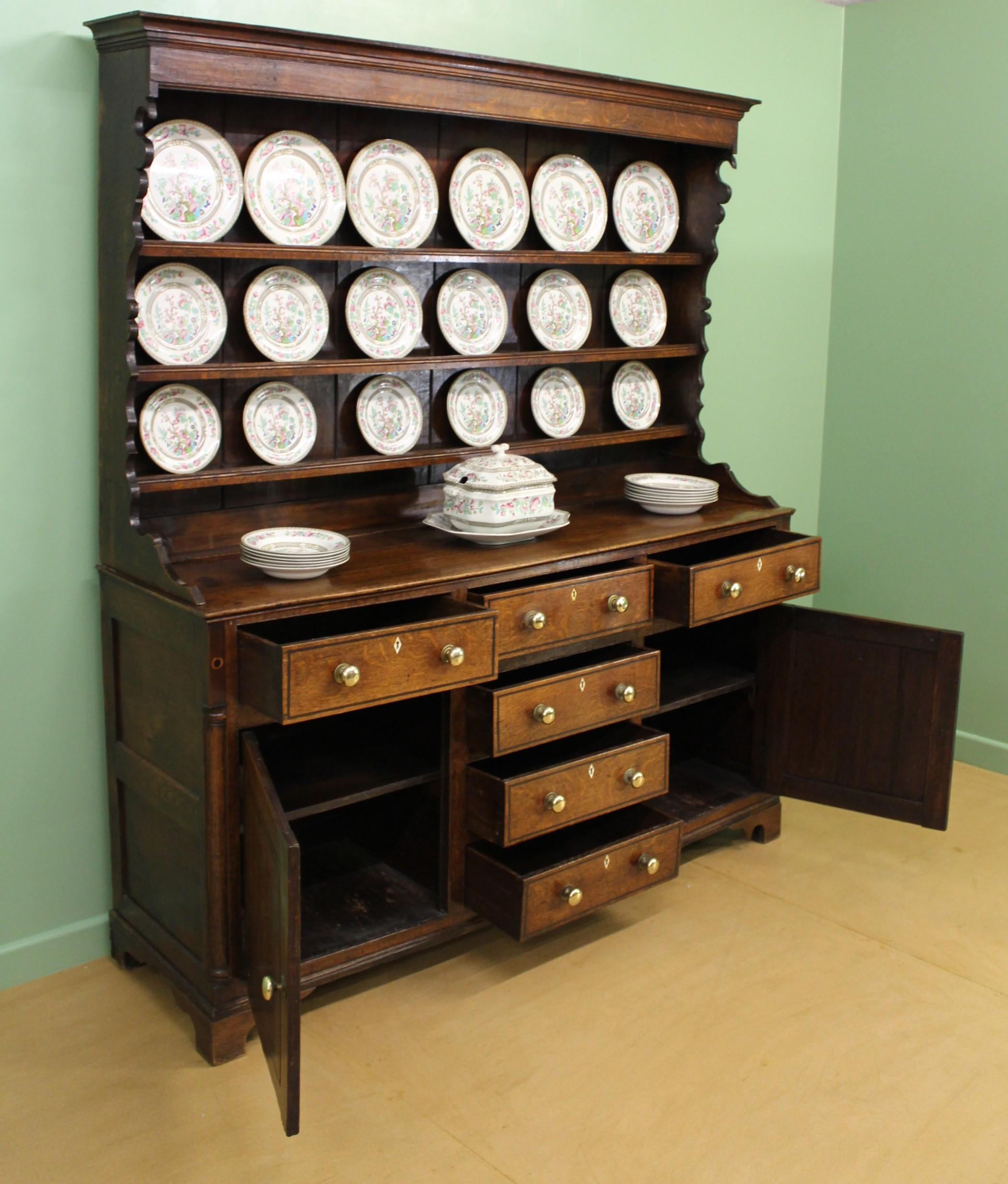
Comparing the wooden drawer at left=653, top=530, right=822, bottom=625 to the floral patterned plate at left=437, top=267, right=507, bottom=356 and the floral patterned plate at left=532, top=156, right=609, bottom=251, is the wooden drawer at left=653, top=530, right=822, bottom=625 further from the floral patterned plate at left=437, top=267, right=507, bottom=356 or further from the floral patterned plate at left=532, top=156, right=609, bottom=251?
the floral patterned plate at left=532, top=156, right=609, bottom=251

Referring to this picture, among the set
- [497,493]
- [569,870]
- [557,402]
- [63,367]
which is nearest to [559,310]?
[557,402]

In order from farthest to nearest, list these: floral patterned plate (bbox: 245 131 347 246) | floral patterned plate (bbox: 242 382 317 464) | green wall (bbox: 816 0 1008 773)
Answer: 1. green wall (bbox: 816 0 1008 773)
2. floral patterned plate (bbox: 242 382 317 464)
3. floral patterned plate (bbox: 245 131 347 246)

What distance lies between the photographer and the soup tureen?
259cm

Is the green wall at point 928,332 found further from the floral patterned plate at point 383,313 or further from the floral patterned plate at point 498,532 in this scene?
the floral patterned plate at point 383,313

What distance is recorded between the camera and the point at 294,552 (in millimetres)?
2273

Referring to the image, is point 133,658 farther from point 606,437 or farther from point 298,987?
point 606,437

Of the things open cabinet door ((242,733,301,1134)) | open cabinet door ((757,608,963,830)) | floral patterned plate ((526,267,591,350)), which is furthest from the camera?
floral patterned plate ((526,267,591,350))

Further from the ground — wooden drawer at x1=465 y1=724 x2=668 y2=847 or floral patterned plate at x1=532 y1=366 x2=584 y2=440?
floral patterned plate at x1=532 y1=366 x2=584 y2=440

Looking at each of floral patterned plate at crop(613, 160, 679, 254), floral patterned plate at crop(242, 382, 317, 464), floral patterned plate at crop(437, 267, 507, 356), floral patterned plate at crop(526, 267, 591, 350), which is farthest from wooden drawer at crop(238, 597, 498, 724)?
floral patterned plate at crop(613, 160, 679, 254)

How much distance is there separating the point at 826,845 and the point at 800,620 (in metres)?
0.63

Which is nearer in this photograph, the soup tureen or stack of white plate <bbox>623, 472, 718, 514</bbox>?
the soup tureen

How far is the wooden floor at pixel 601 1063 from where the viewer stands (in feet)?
6.73

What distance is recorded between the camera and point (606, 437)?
3.04 m

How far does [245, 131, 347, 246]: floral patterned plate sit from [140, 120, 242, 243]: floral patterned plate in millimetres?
46
